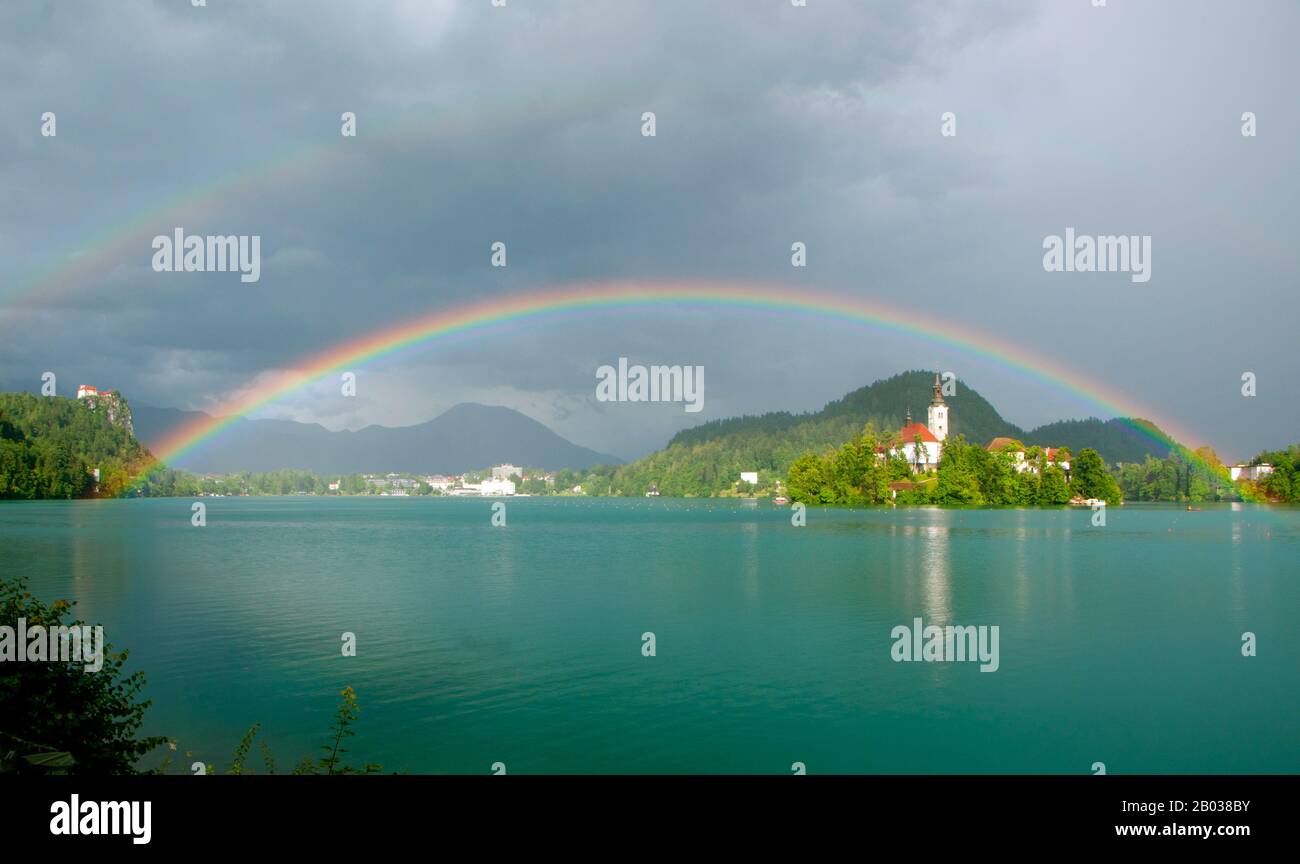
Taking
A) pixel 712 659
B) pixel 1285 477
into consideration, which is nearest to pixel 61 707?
pixel 712 659

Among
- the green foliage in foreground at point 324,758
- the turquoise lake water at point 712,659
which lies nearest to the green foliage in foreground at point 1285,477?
the turquoise lake water at point 712,659

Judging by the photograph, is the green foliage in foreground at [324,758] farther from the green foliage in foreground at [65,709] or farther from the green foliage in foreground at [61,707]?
the green foliage in foreground at [61,707]

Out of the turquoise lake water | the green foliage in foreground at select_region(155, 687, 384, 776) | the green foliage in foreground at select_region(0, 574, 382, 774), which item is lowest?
the turquoise lake water

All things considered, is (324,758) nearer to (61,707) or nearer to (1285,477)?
(61,707)

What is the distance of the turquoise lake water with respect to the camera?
17.8m

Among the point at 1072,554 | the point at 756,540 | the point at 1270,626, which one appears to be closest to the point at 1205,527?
the point at 1072,554

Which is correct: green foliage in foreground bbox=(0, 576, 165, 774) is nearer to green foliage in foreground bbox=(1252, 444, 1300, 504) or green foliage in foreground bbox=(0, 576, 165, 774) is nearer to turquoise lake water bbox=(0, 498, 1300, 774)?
turquoise lake water bbox=(0, 498, 1300, 774)

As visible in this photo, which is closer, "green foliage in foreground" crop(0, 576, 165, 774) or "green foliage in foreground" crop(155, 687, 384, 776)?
"green foliage in foreground" crop(0, 576, 165, 774)

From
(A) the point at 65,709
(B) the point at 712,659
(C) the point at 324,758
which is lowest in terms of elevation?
(B) the point at 712,659

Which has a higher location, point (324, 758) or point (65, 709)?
point (65, 709)

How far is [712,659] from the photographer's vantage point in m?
26.3

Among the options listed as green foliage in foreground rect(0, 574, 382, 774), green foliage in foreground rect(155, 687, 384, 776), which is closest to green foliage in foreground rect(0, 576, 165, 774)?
green foliage in foreground rect(0, 574, 382, 774)

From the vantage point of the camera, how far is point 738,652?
2734cm
